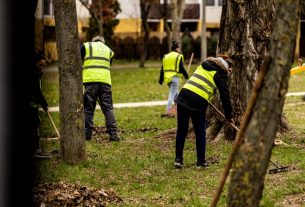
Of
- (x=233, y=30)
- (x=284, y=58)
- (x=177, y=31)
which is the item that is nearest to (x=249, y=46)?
(x=233, y=30)

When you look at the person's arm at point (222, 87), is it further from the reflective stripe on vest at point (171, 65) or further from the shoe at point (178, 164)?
the reflective stripe on vest at point (171, 65)

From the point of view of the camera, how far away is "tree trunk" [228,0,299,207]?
200 inches

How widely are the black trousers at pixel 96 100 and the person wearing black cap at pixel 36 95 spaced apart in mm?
1467

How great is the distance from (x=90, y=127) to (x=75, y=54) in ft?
9.89

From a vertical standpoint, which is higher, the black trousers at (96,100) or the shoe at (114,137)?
the black trousers at (96,100)

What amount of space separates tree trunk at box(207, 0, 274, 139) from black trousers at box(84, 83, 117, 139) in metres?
2.14

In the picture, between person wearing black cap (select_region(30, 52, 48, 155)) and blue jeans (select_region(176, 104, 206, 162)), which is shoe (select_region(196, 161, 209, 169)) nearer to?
blue jeans (select_region(176, 104, 206, 162))

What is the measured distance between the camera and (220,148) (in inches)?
425

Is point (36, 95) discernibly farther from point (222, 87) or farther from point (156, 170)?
point (222, 87)

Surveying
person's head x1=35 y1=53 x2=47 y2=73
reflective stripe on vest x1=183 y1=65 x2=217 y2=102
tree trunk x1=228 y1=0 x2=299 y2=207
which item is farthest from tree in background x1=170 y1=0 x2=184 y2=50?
tree trunk x1=228 y1=0 x2=299 y2=207

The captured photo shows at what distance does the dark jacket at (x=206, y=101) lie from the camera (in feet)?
Answer: 29.5

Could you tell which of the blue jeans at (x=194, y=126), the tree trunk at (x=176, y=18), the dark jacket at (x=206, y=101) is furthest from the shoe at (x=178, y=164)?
the tree trunk at (x=176, y=18)

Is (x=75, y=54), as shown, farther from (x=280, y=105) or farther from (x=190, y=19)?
(x=190, y=19)

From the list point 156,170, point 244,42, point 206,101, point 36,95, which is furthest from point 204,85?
point 36,95
